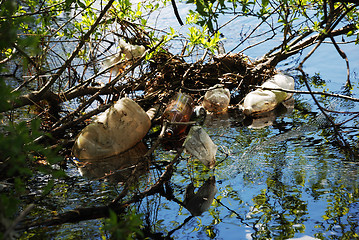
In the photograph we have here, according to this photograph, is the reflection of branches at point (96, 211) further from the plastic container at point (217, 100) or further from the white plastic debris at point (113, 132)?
the plastic container at point (217, 100)

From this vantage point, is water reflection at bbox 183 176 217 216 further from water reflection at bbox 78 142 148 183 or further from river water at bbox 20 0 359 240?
water reflection at bbox 78 142 148 183

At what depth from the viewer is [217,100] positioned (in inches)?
140

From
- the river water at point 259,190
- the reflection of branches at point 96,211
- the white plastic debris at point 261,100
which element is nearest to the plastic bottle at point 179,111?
the river water at point 259,190

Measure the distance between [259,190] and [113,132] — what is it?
1096 mm

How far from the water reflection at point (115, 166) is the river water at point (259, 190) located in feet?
0.23

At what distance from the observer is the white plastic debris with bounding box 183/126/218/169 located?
7.75ft

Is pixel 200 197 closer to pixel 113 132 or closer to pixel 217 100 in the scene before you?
pixel 113 132

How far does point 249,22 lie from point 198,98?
2195 mm

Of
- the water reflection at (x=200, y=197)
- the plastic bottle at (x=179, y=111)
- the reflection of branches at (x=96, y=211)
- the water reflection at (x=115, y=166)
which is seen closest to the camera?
the reflection of branches at (x=96, y=211)

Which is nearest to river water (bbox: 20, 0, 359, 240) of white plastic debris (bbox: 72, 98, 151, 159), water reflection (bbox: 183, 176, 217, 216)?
water reflection (bbox: 183, 176, 217, 216)

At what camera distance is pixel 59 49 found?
5.21 metres

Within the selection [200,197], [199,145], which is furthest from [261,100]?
[200,197]

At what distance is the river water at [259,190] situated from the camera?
189 cm

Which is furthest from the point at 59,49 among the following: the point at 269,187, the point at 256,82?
the point at 269,187
